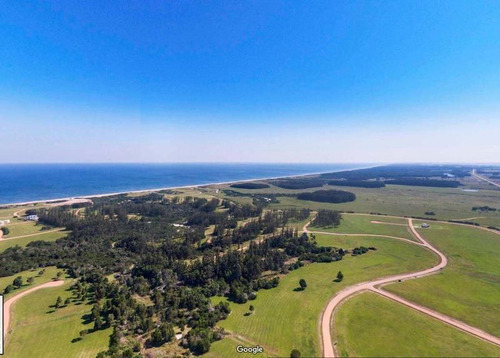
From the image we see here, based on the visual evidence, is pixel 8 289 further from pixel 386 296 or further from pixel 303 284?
pixel 386 296

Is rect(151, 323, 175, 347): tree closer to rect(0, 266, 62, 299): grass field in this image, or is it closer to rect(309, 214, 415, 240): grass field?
rect(0, 266, 62, 299): grass field

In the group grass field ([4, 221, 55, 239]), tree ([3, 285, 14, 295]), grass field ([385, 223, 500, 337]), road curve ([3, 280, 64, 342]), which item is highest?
grass field ([4, 221, 55, 239])

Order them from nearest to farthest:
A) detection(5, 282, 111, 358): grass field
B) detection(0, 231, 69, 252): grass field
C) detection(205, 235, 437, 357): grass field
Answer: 1. detection(5, 282, 111, 358): grass field
2. detection(205, 235, 437, 357): grass field
3. detection(0, 231, 69, 252): grass field

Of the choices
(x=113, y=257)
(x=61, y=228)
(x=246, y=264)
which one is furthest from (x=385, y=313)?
(x=61, y=228)

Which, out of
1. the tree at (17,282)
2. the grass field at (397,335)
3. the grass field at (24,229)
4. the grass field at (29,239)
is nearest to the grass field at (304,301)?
the grass field at (397,335)

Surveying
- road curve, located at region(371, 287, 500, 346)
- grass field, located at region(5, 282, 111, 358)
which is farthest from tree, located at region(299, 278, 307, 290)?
grass field, located at region(5, 282, 111, 358)

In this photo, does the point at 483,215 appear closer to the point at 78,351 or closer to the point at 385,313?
the point at 385,313

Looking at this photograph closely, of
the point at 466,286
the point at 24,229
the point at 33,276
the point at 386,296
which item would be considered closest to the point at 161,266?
the point at 33,276
